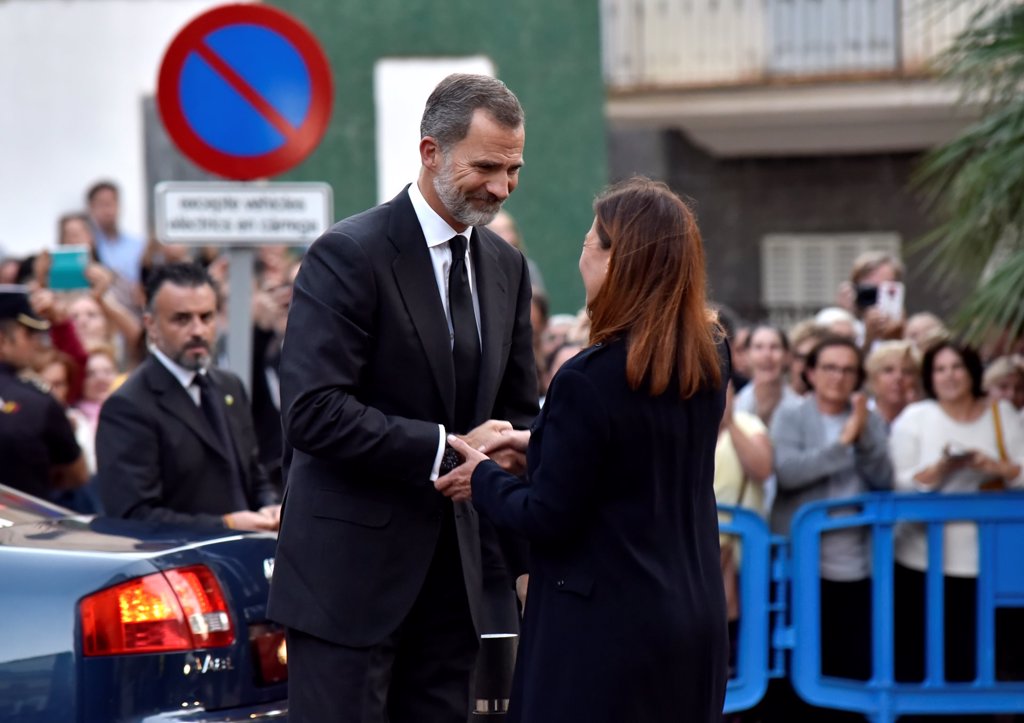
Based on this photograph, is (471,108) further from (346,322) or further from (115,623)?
(115,623)

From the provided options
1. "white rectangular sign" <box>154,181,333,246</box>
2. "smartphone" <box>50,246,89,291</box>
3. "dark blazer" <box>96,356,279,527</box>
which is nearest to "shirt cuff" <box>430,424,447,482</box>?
"dark blazer" <box>96,356,279,527</box>

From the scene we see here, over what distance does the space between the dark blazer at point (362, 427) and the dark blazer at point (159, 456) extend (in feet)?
5.32

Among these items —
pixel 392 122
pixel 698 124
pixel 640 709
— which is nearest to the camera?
pixel 640 709

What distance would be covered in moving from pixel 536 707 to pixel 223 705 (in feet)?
4.35

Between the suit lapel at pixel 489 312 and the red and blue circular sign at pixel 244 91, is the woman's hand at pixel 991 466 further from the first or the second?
the suit lapel at pixel 489 312

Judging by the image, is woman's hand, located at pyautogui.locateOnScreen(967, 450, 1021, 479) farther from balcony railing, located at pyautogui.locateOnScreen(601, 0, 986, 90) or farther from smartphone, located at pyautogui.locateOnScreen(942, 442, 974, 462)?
balcony railing, located at pyautogui.locateOnScreen(601, 0, 986, 90)

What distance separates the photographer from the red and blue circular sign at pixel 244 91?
23.8 ft

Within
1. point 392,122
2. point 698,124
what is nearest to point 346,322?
point 392,122

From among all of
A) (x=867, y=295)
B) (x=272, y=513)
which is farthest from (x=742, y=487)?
(x=867, y=295)

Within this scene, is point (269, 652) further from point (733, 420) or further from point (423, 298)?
point (733, 420)

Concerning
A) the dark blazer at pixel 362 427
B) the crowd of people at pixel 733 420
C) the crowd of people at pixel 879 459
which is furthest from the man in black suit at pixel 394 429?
the crowd of people at pixel 879 459

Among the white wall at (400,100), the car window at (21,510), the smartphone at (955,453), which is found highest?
the white wall at (400,100)

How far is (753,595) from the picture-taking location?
769cm

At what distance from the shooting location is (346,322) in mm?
4188
